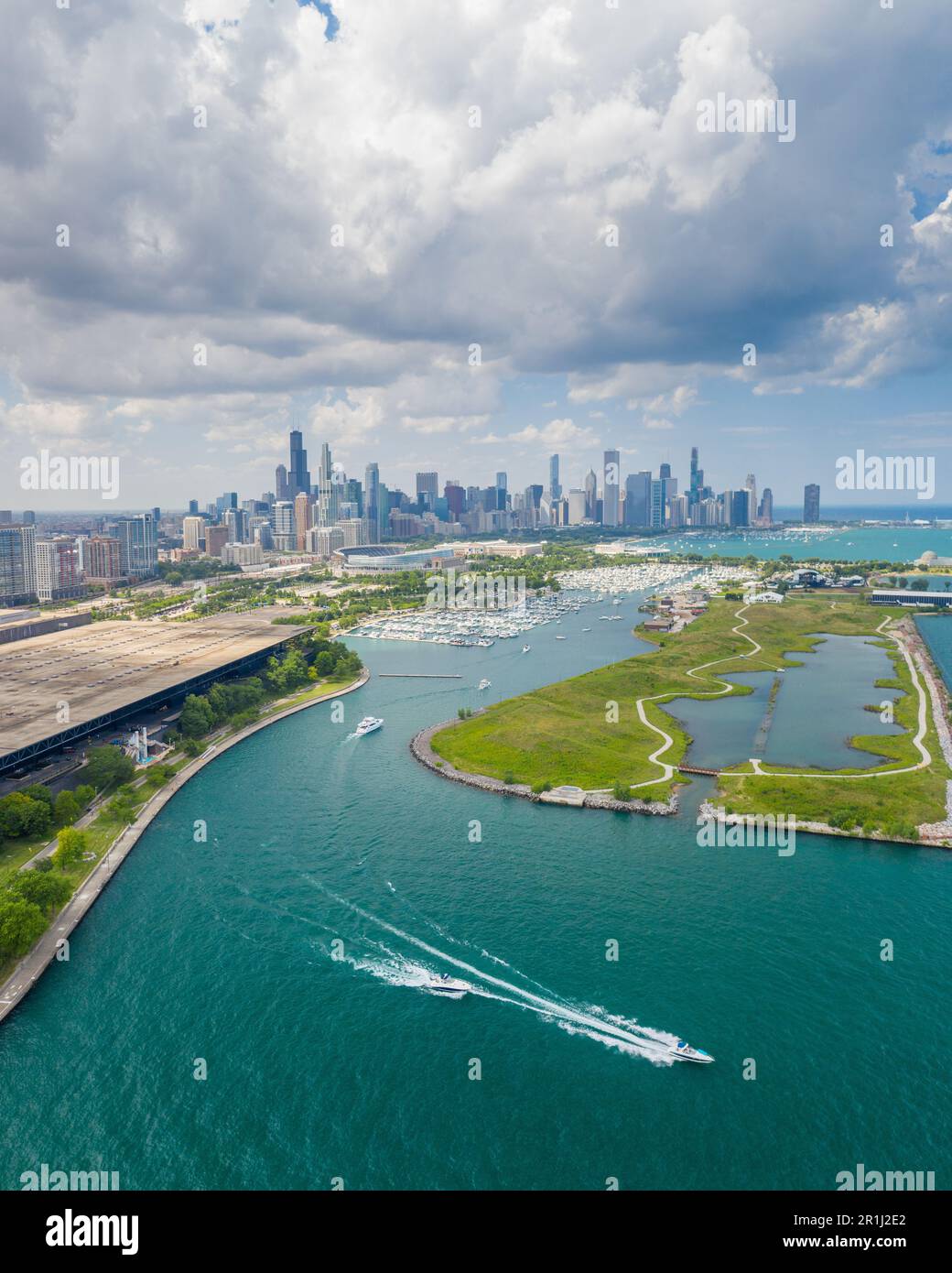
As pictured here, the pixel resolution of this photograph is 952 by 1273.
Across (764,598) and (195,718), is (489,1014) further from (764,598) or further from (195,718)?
(764,598)

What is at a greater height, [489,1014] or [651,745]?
[651,745]

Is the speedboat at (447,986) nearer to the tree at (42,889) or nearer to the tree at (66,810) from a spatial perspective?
the tree at (42,889)

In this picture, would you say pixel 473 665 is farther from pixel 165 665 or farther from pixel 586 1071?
pixel 586 1071

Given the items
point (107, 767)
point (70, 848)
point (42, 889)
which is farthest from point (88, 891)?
point (107, 767)

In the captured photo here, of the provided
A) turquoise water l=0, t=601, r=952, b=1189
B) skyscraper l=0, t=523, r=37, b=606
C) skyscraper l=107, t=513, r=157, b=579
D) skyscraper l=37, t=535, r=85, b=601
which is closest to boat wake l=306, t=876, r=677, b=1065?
turquoise water l=0, t=601, r=952, b=1189

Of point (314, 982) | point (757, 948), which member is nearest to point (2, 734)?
point (314, 982)

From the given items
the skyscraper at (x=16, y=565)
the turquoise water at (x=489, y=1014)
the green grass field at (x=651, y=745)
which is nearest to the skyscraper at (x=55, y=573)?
the skyscraper at (x=16, y=565)
